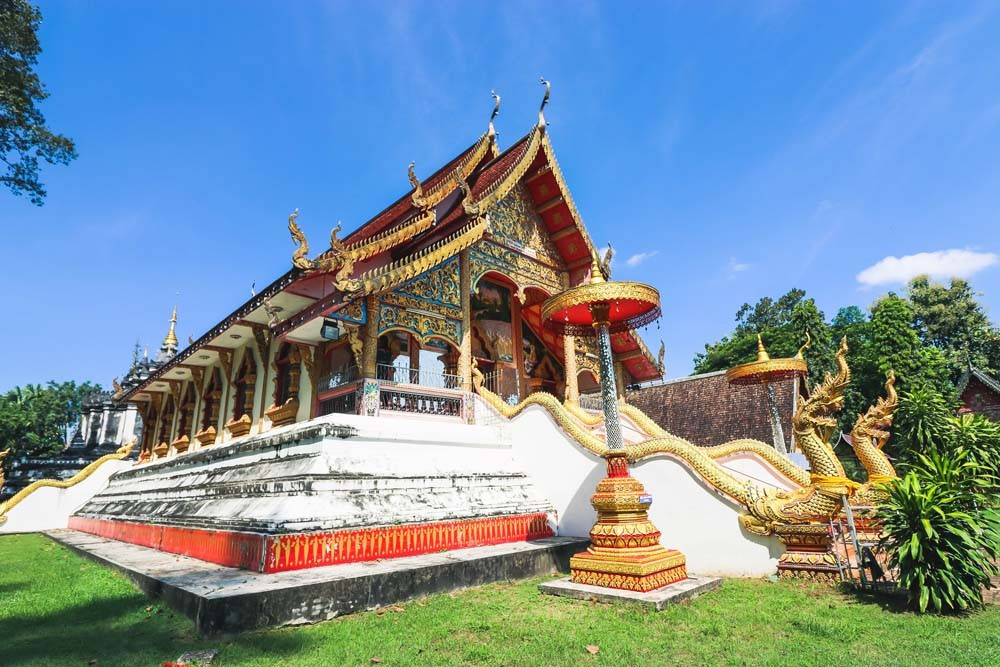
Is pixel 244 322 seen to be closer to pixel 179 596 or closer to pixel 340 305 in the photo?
pixel 340 305

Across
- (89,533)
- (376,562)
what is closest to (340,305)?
(376,562)

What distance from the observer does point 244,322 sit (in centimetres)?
1036

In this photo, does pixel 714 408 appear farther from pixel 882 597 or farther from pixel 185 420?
pixel 185 420

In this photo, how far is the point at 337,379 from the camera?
27.6ft

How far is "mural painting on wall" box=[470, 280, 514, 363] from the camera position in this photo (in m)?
10.8

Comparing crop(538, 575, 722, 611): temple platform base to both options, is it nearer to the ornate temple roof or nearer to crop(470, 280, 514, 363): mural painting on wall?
the ornate temple roof

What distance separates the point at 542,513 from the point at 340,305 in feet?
12.2

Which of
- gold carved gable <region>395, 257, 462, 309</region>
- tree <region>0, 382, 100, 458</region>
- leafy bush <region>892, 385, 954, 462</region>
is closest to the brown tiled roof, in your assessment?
leafy bush <region>892, 385, 954, 462</region>

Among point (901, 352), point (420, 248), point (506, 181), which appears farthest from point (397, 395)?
point (901, 352)

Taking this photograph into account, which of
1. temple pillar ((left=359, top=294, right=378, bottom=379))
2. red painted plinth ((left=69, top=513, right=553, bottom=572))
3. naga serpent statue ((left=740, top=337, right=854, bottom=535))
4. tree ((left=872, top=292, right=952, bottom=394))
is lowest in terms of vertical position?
red painted plinth ((left=69, top=513, right=553, bottom=572))

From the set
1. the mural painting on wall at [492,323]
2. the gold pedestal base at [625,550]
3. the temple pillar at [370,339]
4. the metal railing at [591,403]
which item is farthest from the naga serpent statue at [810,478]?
the mural painting on wall at [492,323]

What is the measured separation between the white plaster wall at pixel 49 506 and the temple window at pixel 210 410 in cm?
534

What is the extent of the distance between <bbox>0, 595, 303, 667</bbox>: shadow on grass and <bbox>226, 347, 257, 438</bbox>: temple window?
7058 mm

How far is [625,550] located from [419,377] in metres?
4.91
